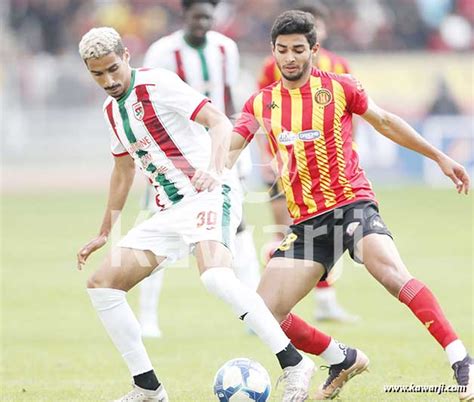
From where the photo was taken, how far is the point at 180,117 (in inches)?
256

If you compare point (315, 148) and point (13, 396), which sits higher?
point (315, 148)

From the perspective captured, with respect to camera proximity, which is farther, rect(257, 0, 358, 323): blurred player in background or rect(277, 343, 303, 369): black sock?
rect(257, 0, 358, 323): blurred player in background

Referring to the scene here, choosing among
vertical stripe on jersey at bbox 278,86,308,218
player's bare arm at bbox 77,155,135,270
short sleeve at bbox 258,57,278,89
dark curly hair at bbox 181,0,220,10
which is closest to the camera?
vertical stripe on jersey at bbox 278,86,308,218

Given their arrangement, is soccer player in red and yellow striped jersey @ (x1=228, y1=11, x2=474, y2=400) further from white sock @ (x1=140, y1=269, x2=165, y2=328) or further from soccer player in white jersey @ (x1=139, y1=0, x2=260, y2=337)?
white sock @ (x1=140, y1=269, x2=165, y2=328)

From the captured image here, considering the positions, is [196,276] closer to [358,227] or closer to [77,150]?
[358,227]

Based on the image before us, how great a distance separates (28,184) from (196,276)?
10086 mm

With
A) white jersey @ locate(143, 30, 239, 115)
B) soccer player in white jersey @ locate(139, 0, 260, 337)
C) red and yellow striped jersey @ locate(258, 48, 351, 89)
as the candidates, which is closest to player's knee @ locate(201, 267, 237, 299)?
soccer player in white jersey @ locate(139, 0, 260, 337)

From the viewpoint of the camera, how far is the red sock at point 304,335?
21.4 feet

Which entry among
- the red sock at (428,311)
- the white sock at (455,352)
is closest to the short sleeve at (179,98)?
the red sock at (428,311)

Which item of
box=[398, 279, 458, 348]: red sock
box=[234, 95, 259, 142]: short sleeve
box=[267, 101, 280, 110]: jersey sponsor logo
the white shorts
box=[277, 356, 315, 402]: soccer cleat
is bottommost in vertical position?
box=[277, 356, 315, 402]: soccer cleat

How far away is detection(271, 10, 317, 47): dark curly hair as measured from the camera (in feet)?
20.4

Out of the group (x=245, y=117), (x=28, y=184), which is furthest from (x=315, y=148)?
(x=28, y=184)

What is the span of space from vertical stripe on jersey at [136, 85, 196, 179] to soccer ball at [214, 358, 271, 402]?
119 centimetres

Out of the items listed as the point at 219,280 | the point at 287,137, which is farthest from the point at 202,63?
the point at 219,280
